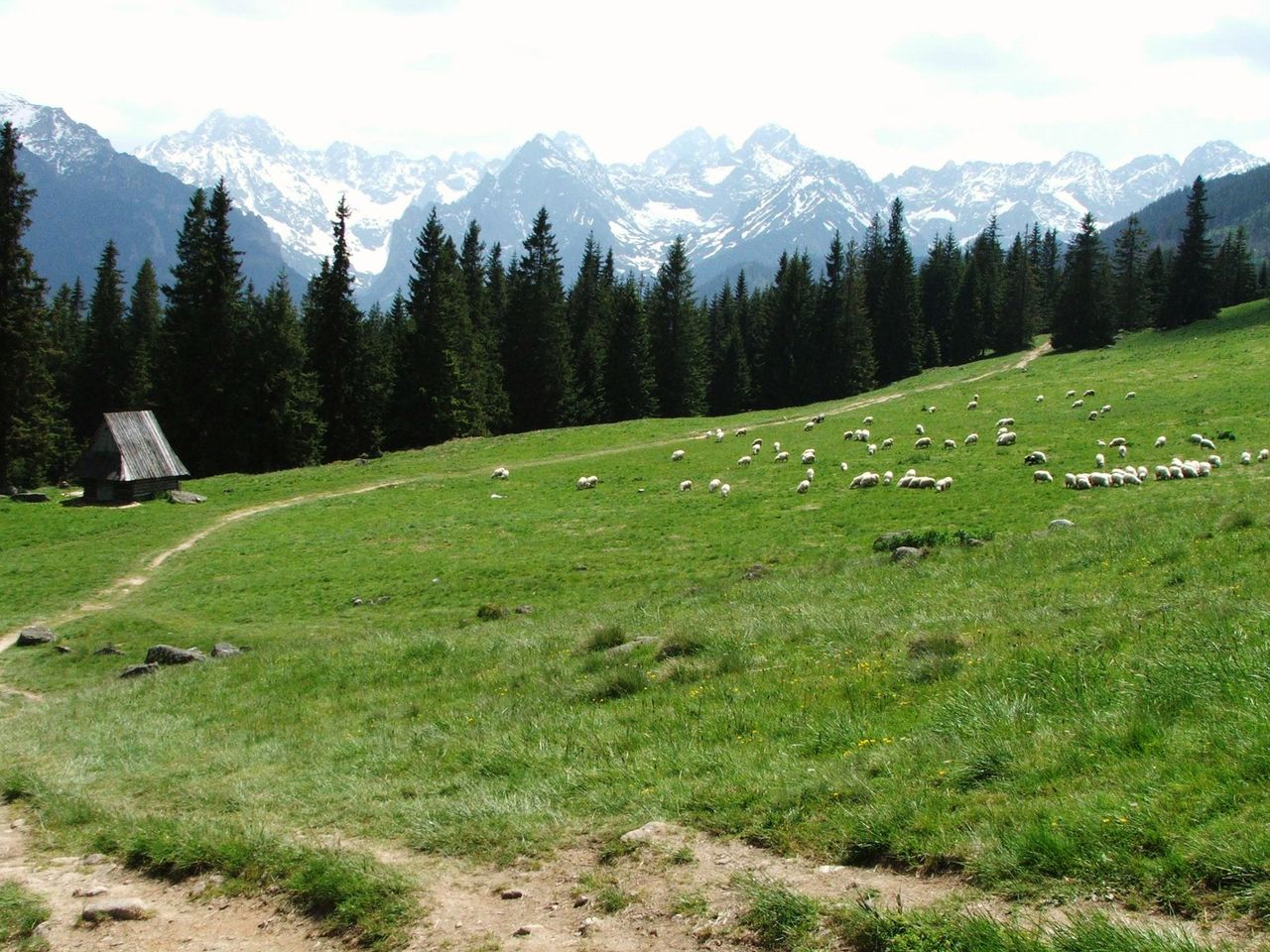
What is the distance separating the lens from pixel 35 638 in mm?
26422

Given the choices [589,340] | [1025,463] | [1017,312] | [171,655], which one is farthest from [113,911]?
[1017,312]

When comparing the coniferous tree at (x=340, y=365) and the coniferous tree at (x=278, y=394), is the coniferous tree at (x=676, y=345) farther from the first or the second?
the coniferous tree at (x=278, y=394)

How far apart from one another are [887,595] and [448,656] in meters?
9.17

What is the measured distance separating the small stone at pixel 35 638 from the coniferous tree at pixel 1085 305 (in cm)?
9919

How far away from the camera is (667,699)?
12.6m

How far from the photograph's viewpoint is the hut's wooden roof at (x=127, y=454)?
4975 centimetres

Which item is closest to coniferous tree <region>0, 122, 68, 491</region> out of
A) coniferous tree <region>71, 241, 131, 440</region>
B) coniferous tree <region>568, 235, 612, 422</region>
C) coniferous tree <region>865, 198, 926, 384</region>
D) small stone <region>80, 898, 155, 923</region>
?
coniferous tree <region>71, 241, 131, 440</region>

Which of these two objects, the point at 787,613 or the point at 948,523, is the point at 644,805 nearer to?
the point at 787,613

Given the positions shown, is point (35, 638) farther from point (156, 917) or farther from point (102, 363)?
point (102, 363)

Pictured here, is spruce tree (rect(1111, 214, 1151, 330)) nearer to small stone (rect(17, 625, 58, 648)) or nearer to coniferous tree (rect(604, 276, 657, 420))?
coniferous tree (rect(604, 276, 657, 420))

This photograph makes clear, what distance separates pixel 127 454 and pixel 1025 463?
1897 inches

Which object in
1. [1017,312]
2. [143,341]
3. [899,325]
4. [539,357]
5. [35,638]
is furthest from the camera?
[899,325]

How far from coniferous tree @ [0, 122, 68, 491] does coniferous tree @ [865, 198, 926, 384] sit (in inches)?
3594

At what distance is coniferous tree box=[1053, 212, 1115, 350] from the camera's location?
96375 mm
